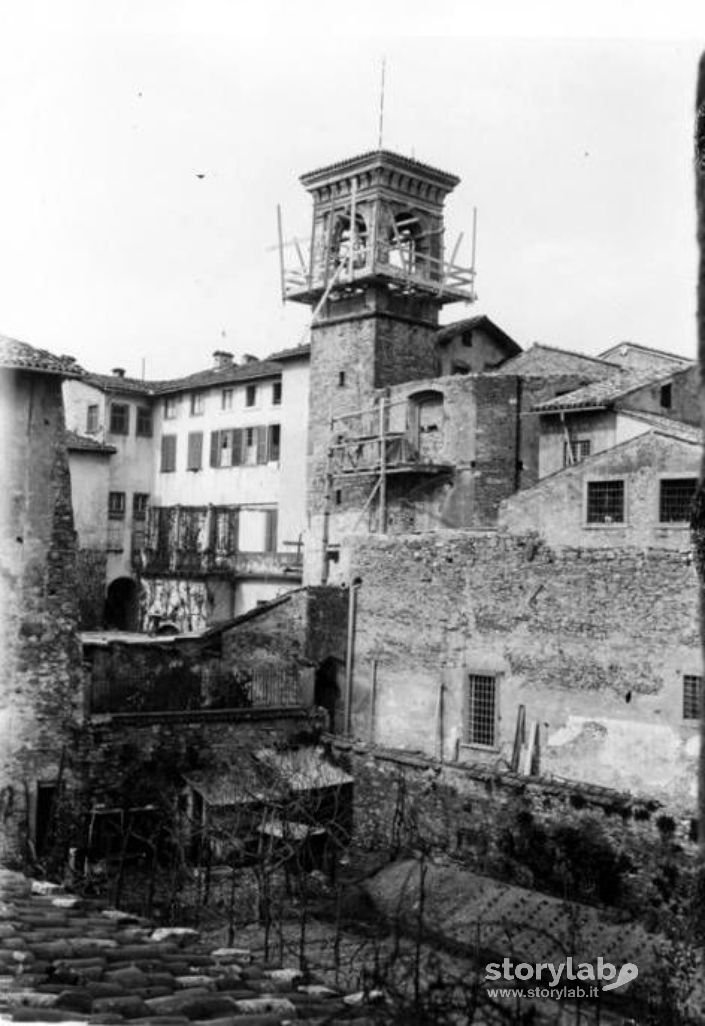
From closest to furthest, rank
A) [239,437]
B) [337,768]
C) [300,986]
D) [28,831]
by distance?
[300,986], [28,831], [337,768], [239,437]

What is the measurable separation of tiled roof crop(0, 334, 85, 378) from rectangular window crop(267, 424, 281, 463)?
20.1m

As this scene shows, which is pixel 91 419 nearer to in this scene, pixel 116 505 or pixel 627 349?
pixel 116 505

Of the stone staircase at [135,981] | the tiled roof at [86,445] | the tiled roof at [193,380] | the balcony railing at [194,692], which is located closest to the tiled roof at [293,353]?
the tiled roof at [193,380]

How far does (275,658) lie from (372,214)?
1494cm

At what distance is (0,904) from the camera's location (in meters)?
10.4

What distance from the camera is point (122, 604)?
1706 inches

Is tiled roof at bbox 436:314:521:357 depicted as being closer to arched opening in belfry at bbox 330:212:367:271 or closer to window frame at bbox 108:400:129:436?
arched opening in belfry at bbox 330:212:367:271

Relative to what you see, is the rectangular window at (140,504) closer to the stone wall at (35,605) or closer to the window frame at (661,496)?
the stone wall at (35,605)

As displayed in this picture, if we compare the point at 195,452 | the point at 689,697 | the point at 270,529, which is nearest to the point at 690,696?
the point at 689,697

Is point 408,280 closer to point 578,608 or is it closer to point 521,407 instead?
point 521,407

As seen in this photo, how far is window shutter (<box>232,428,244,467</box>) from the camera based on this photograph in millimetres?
40844

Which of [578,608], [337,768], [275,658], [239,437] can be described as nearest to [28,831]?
[337,768]

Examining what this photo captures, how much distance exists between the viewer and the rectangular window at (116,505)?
42906mm

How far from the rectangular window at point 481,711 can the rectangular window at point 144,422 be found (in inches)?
963
